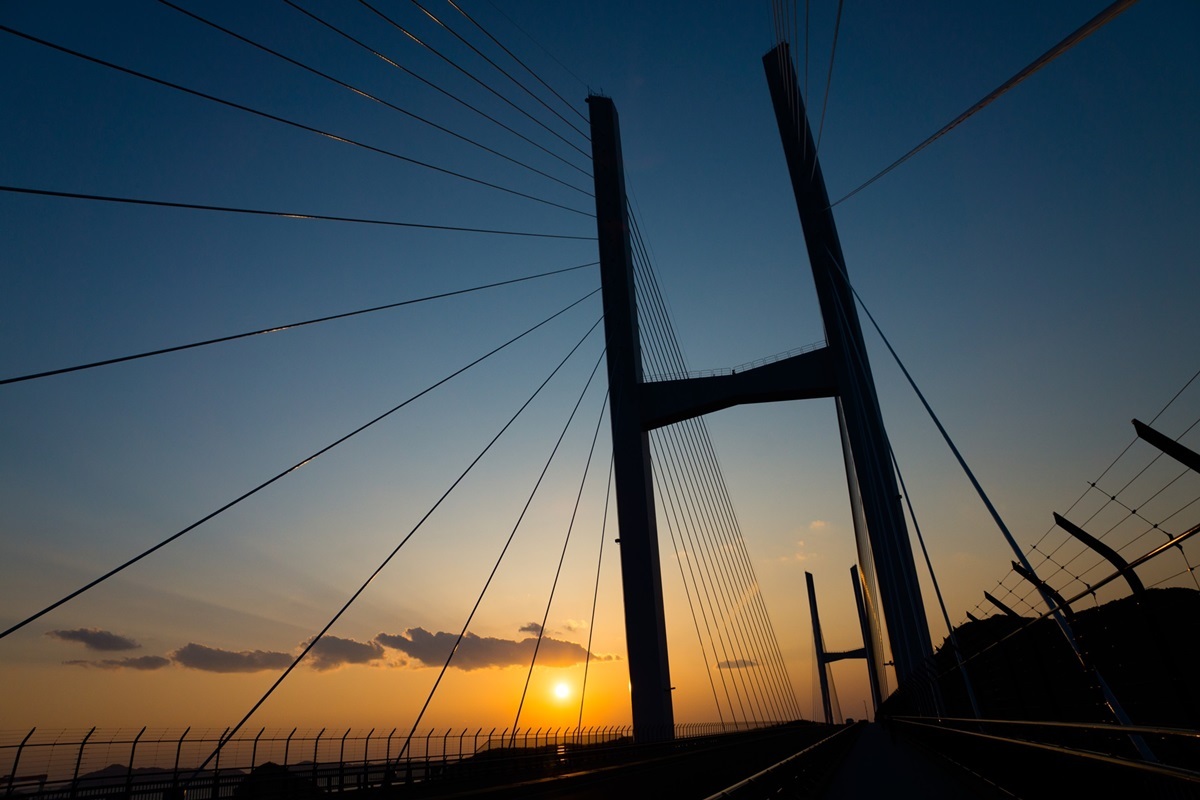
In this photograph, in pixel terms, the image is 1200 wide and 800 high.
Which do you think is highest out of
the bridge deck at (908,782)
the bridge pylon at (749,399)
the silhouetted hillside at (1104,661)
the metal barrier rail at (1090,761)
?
the bridge pylon at (749,399)

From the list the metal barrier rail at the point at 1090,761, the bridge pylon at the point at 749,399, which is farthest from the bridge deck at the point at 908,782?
the bridge pylon at the point at 749,399

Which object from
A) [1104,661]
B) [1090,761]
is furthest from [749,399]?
[1090,761]

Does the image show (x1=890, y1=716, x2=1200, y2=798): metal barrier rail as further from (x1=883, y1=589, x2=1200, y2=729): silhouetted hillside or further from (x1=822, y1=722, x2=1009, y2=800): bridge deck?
(x1=822, y1=722, x2=1009, y2=800): bridge deck

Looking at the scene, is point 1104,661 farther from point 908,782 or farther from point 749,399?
point 749,399

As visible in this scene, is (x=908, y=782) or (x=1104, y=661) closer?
(x=1104, y=661)

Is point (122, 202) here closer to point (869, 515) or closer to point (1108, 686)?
point (1108, 686)

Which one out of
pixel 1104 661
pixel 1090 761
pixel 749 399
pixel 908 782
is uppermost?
pixel 749 399

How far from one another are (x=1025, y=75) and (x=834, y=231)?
13.2 metres

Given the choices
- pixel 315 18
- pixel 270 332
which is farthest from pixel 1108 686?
pixel 315 18

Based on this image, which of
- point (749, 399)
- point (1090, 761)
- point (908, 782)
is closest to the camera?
point (1090, 761)

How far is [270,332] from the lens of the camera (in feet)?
29.9

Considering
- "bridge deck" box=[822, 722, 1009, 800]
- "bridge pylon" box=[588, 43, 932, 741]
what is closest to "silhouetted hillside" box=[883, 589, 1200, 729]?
"bridge deck" box=[822, 722, 1009, 800]

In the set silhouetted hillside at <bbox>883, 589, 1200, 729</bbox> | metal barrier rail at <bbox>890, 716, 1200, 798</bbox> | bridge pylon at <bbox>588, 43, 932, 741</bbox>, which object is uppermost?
bridge pylon at <bbox>588, 43, 932, 741</bbox>

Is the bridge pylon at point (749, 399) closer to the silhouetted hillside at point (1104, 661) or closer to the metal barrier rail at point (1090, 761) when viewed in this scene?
the silhouetted hillside at point (1104, 661)
